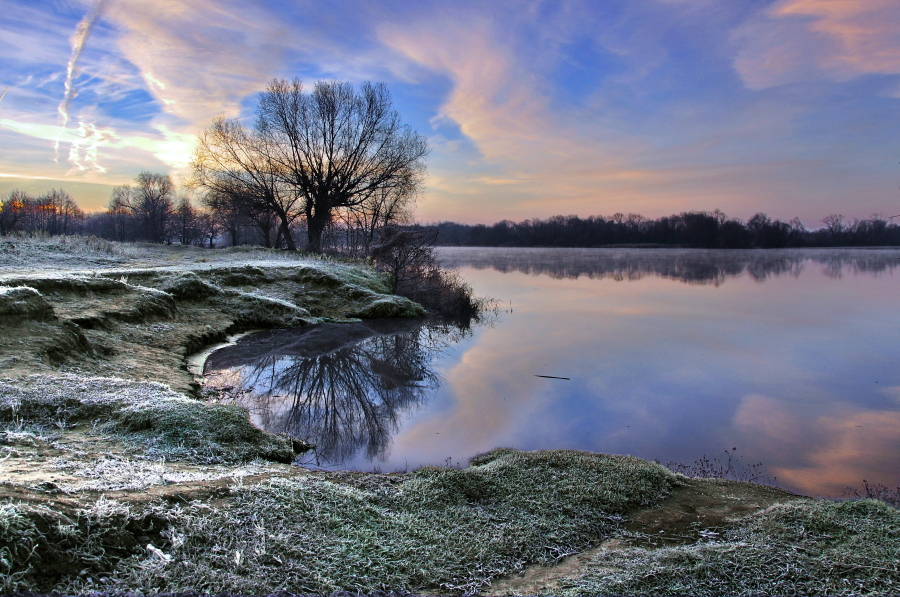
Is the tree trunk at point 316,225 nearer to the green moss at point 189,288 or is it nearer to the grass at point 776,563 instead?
the green moss at point 189,288

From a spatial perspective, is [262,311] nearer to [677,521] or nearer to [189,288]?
[189,288]

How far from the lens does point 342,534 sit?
3.32 m

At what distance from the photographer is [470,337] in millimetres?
15352

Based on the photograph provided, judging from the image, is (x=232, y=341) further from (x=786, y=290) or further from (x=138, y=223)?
(x=138, y=223)

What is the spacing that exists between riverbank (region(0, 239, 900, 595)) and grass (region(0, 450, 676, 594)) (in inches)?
0.5

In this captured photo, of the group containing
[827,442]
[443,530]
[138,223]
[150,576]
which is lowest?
[827,442]

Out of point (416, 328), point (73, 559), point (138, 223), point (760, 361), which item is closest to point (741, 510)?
point (73, 559)

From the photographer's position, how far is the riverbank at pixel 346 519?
2.71 metres

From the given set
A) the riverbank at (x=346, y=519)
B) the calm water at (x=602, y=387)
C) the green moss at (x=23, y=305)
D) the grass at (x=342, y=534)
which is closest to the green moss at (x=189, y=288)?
the calm water at (x=602, y=387)

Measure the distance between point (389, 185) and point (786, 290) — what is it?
73.6ft

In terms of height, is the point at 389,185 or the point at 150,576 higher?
the point at 389,185

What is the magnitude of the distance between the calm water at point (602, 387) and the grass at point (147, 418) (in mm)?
891

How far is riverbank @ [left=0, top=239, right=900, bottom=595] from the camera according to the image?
8.87 ft

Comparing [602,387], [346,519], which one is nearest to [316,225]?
Result: [602,387]
